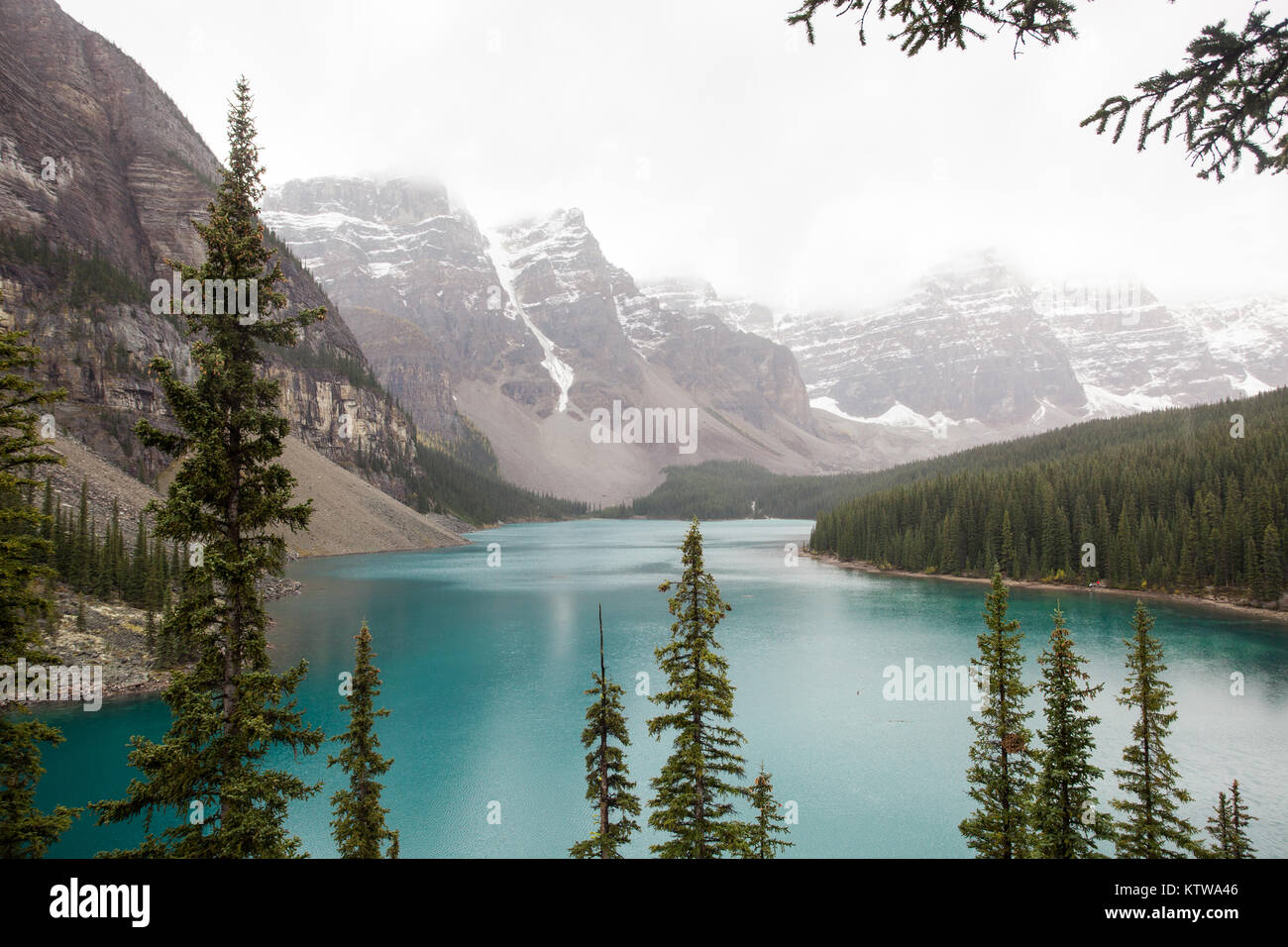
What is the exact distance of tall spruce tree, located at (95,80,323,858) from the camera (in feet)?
32.2

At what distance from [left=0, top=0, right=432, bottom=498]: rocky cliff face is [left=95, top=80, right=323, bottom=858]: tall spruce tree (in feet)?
227

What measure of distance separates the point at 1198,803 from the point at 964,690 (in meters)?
15.3

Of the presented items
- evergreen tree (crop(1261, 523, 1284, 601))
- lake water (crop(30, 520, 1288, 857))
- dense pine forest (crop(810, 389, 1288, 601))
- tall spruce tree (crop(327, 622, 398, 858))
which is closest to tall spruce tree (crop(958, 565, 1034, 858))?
lake water (crop(30, 520, 1288, 857))

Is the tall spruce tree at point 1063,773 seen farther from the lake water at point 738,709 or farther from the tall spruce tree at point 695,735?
the lake water at point 738,709

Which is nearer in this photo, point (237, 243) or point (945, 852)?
point (237, 243)

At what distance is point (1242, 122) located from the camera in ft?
20.4

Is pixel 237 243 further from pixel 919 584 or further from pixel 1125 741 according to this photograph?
pixel 919 584

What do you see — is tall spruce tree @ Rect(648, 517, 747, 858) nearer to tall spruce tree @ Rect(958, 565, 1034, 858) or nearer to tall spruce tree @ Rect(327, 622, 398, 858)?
tall spruce tree @ Rect(958, 565, 1034, 858)

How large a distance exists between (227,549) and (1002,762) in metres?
18.2

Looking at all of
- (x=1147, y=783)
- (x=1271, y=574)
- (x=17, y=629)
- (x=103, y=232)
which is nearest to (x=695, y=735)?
(x=1147, y=783)

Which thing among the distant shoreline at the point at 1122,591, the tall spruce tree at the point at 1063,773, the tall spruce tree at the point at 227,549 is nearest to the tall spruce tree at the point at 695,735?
Result: the tall spruce tree at the point at 1063,773

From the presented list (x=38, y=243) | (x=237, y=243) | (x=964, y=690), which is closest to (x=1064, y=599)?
(x=964, y=690)

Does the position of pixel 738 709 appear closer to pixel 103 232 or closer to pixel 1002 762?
pixel 1002 762

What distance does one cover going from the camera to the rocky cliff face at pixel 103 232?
8412 cm
